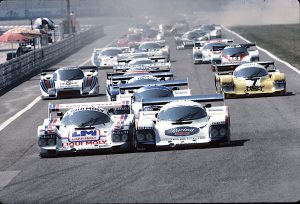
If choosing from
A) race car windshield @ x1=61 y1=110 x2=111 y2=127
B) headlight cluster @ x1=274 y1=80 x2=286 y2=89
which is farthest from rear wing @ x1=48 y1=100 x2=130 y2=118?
headlight cluster @ x1=274 y1=80 x2=286 y2=89

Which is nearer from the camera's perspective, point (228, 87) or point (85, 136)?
point (85, 136)

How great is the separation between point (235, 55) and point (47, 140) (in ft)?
82.9

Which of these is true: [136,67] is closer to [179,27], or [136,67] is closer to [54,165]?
[54,165]

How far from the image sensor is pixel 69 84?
3956 centimetres

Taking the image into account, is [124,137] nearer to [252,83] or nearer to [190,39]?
[252,83]

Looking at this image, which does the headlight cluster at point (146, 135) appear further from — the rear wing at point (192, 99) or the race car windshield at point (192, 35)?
the race car windshield at point (192, 35)

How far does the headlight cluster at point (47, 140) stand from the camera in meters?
23.7

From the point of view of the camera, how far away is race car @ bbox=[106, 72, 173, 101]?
3341 centimetres

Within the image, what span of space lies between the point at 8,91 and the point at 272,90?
51.0 ft

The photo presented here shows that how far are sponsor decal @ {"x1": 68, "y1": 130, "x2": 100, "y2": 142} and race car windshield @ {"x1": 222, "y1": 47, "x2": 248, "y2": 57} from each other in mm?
24672

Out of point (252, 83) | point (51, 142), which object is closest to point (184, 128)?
point (51, 142)

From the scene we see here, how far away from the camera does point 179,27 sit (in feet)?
361

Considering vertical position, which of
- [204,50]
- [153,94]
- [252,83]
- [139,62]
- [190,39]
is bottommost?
[190,39]

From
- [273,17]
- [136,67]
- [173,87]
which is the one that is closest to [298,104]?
[173,87]
